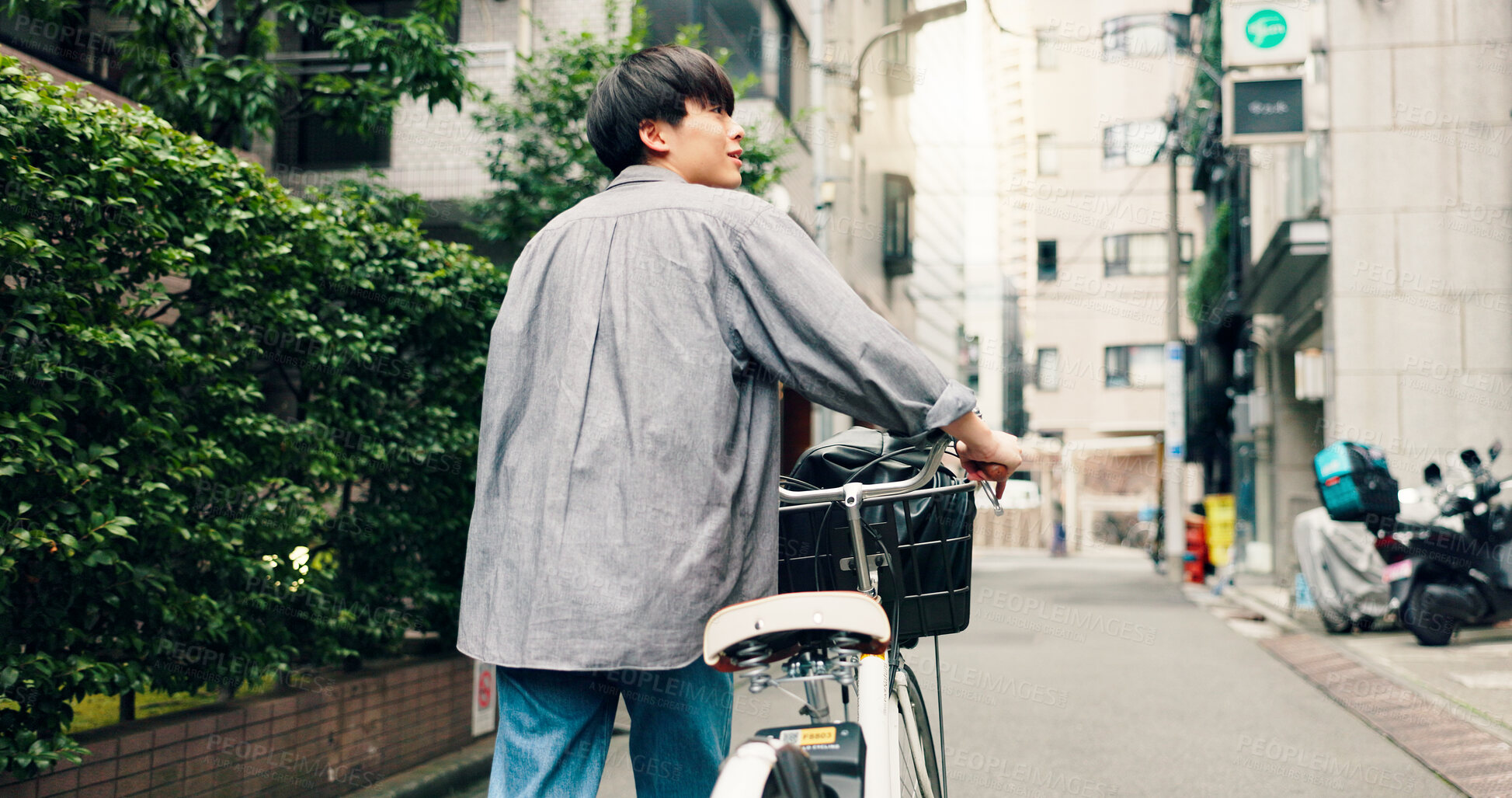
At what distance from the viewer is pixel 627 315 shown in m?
1.62

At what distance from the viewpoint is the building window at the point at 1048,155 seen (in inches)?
1473

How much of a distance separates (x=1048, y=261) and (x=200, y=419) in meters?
34.9

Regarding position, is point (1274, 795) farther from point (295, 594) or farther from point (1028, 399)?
point (1028, 399)

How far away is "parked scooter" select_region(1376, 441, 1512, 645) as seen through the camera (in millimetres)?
8453

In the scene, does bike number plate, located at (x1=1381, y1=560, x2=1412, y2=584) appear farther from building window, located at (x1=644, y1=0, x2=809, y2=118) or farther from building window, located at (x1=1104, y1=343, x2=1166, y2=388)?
building window, located at (x1=1104, y1=343, x2=1166, y2=388)

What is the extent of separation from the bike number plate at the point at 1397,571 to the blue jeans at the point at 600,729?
28.1 feet

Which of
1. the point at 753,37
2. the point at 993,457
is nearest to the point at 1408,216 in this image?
the point at 753,37

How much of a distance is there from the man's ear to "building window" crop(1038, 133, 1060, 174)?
37.4 metres

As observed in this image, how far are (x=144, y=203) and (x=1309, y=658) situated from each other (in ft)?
27.2

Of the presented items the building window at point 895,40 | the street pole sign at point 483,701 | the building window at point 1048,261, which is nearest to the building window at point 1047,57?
the building window at point 1048,261

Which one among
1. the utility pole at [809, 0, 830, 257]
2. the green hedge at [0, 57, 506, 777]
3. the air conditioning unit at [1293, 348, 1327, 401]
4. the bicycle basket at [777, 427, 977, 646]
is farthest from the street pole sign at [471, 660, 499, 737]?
the air conditioning unit at [1293, 348, 1327, 401]

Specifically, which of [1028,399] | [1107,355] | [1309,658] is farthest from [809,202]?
[1028,399]

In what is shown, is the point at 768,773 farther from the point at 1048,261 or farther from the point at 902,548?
the point at 1048,261

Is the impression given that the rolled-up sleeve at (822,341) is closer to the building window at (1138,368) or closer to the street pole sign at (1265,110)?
the street pole sign at (1265,110)
